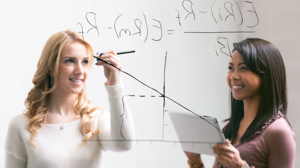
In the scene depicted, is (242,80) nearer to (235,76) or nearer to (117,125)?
(235,76)

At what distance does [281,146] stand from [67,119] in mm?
529

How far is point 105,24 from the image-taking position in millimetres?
944

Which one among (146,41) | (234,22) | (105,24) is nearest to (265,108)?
(234,22)

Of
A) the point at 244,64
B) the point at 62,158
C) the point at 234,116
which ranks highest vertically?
the point at 244,64

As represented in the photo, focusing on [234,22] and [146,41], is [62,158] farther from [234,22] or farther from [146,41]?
[234,22]

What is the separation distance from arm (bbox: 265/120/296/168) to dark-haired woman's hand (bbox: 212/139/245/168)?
Answer: 70 mm

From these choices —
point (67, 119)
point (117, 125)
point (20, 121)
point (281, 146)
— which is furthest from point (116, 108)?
point (281, 146)

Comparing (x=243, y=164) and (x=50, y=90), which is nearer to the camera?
(x=243, y=164)

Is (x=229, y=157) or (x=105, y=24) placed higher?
(x=105, y=24)

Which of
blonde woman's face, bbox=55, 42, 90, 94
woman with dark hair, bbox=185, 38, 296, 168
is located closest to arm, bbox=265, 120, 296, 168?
woman with dark hair, bbox=185, 38, 296, 168

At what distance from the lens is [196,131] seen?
31.8 inches

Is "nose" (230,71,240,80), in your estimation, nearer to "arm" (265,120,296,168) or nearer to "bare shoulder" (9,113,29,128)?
"arm" (265,120,296,168)

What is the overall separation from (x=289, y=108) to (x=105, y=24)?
0.56m

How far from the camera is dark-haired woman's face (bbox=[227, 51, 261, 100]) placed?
0.79m
